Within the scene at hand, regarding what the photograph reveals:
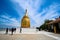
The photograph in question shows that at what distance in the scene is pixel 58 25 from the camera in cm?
2597

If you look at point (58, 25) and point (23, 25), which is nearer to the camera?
point (58, 25)

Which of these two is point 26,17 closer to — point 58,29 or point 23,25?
point 23,25

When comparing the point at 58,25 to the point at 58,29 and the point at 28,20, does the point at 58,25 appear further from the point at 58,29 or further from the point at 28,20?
the point at 28,20

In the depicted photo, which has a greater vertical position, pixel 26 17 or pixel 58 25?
pixel 26 17

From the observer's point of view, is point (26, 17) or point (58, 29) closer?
point (58, 29)

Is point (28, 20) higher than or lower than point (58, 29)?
higher

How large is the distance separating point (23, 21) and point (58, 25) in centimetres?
1627

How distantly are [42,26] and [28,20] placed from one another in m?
5.20

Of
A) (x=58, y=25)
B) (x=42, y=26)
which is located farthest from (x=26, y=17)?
(x=58, y=25)

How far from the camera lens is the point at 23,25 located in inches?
1544

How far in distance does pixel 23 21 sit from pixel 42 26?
6695mm

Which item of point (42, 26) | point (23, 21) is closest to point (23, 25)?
point (23, 21)

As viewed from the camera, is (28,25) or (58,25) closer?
(58,25)

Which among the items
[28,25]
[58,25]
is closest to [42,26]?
[28,25]
